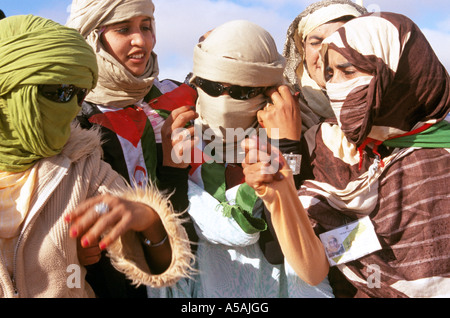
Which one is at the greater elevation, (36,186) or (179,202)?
(36,186)

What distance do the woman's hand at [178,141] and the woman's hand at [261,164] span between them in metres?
0.39

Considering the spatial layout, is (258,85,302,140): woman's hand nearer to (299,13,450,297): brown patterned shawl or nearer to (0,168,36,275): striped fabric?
(299,13,450,297): brown patterned shawl

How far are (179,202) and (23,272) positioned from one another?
780 millimetres

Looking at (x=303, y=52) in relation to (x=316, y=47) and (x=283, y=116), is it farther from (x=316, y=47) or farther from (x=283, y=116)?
(x=283, y=116)

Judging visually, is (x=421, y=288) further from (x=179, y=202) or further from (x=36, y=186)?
(x=36, y=186)

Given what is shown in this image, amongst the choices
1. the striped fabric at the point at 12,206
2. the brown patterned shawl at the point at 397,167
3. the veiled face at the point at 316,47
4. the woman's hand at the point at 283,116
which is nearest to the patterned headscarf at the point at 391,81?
the brown patterned shawl at the point at 397,167

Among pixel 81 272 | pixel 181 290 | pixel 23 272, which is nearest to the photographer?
pixel 23 272

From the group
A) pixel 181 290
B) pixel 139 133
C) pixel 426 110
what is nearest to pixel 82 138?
pixel 139 133

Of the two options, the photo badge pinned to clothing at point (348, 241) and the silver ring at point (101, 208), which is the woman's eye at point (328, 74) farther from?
the silver ring at point (101, 208)

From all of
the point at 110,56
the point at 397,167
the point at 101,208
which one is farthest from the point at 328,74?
the point at 101,208

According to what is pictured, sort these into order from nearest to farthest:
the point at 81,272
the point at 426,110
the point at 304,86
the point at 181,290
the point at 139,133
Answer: the point at 81,272, the point at 426,110, the point at 181,290, the point at 139,133, the point at 304,86

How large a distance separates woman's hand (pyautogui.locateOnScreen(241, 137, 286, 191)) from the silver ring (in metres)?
0.66

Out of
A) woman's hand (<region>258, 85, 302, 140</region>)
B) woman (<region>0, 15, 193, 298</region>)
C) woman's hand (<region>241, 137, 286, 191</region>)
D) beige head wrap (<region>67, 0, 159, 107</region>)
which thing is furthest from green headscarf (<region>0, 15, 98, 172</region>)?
woman's hand (<region>258, 85, 302, 140</region>)

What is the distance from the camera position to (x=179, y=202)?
2441mm
